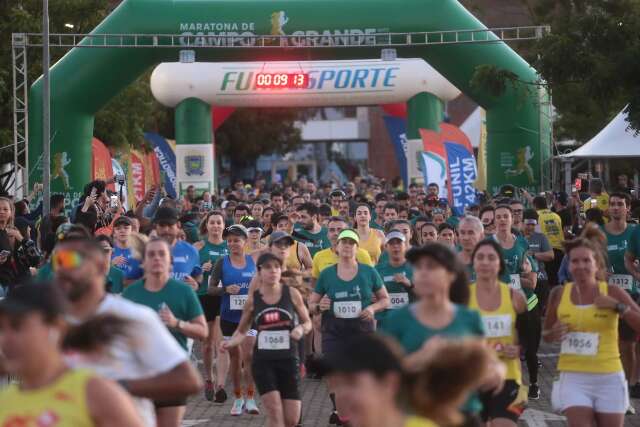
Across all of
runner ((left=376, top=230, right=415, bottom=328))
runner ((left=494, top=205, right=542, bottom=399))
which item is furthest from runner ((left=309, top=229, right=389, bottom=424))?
runner ((left=494, top=205, right=542, bottom=399))

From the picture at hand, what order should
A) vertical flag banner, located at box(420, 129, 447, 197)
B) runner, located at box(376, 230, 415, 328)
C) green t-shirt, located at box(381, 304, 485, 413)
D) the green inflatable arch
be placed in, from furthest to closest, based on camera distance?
1. vertical flag banner, located at box(420, 129, 447, 197)
2. the green inflatable arch
3. runner, located at box(376, 230, 415, 328)
4. green t-shirt, located at box(381, 304, 485, 413)

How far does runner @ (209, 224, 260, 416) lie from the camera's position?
11.6 meters

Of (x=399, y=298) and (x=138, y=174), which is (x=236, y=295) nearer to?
(x=399, y=298)

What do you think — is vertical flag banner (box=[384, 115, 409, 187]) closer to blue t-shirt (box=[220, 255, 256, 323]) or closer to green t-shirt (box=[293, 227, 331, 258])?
green t-shirt (box=[293, 227, 331, 258])

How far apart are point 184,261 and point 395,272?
5.89ft

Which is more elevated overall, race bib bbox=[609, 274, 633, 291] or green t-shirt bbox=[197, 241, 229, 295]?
green t-shirt bbox=[197, 241, 229, 295]

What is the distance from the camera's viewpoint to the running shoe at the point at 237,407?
1155 cm

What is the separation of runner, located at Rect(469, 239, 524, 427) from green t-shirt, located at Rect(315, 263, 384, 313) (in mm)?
2787

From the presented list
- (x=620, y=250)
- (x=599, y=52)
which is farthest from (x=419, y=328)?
(x=599, y=52)

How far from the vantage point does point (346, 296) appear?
10195mm

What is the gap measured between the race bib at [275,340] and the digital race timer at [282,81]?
20997 mm

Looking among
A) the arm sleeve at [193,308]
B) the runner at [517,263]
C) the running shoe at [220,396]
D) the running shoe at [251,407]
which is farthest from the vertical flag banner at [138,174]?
the arm sleeve at [193,308]

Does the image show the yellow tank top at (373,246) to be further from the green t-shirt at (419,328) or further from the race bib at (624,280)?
the green t-shirt at (419,328)

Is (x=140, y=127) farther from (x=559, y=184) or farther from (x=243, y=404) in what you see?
(x=243, y=404)
